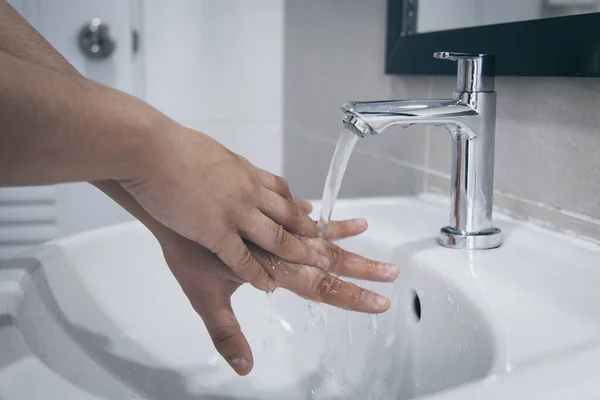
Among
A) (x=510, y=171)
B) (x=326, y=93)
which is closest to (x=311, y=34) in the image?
(x=326, y=93)

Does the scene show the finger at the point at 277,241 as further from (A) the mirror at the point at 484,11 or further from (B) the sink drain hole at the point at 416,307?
(A) the mirror at the point at 484,11

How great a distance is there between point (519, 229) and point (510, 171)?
6cm

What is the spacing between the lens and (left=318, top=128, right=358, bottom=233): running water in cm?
54

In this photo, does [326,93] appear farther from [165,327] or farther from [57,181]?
[57,181]

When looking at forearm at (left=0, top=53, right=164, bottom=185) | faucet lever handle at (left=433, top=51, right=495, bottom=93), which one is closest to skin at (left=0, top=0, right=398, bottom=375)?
forearm at (left=0, top=53, right=164, bottom=185)

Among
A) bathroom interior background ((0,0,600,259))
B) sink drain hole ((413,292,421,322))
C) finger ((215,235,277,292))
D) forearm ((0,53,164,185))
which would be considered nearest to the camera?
forearm ((0,53,164,185))

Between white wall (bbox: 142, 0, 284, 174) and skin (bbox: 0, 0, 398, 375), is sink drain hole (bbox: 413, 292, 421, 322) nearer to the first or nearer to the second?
skin (bbox: 0, 0, 398, 375)

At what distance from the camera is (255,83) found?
50.6 inches

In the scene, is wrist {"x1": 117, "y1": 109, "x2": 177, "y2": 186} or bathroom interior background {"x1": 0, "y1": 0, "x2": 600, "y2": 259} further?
bathroom interior background {"x1": 0, "y1": 0, "x2": 600, "y2": 259}

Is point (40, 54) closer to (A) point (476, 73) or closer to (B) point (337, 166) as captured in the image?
(B) point (337, 166)

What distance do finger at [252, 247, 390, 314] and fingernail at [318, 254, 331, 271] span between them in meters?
0.01

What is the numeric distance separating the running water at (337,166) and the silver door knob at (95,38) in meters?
0.79

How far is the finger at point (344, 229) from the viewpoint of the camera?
596mm

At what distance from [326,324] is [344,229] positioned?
0.12m
